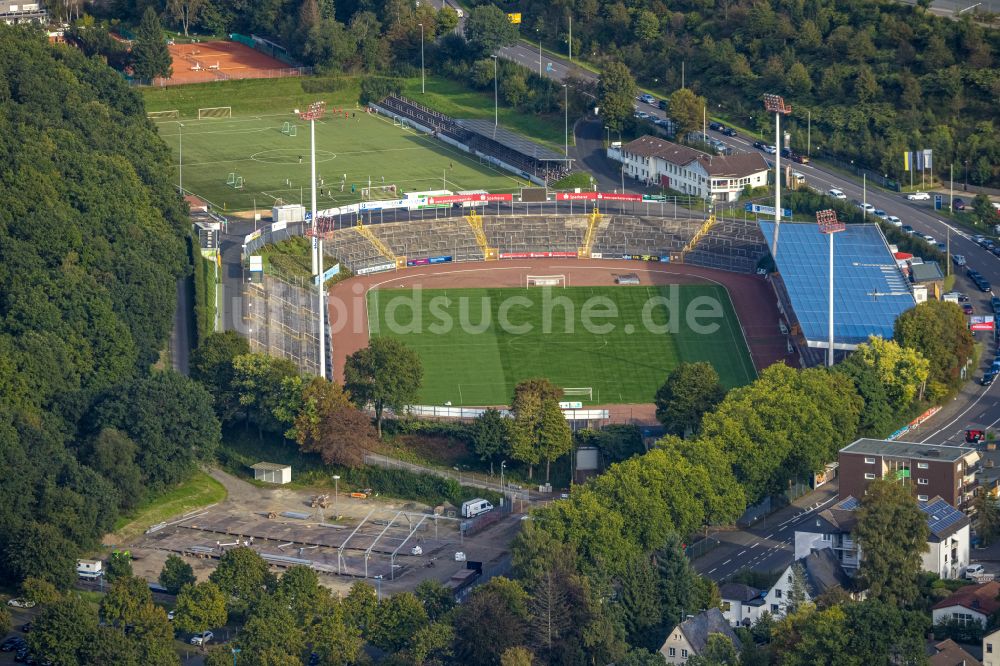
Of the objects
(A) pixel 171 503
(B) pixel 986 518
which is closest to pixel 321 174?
(A) pixel 171 503

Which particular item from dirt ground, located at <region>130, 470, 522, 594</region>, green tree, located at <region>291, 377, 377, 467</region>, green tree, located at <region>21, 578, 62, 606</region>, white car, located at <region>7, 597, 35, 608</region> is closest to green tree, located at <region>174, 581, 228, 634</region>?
green tree, located at <region>21, 578, 62, 606</region>

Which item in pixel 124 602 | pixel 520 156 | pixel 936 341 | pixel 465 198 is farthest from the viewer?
pixel 520 156

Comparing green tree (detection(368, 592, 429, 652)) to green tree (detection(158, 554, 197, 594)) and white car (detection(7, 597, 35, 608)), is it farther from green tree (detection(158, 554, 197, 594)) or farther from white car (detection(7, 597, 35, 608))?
white car (detection(7, 597, 35, 608))

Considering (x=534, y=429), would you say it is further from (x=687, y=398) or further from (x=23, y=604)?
(x=23, y=604)

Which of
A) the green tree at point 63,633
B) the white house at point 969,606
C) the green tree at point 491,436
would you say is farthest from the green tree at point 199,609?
the white house at point 969,606

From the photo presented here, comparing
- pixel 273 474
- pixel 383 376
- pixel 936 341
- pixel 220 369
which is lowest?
pixel 273 474
